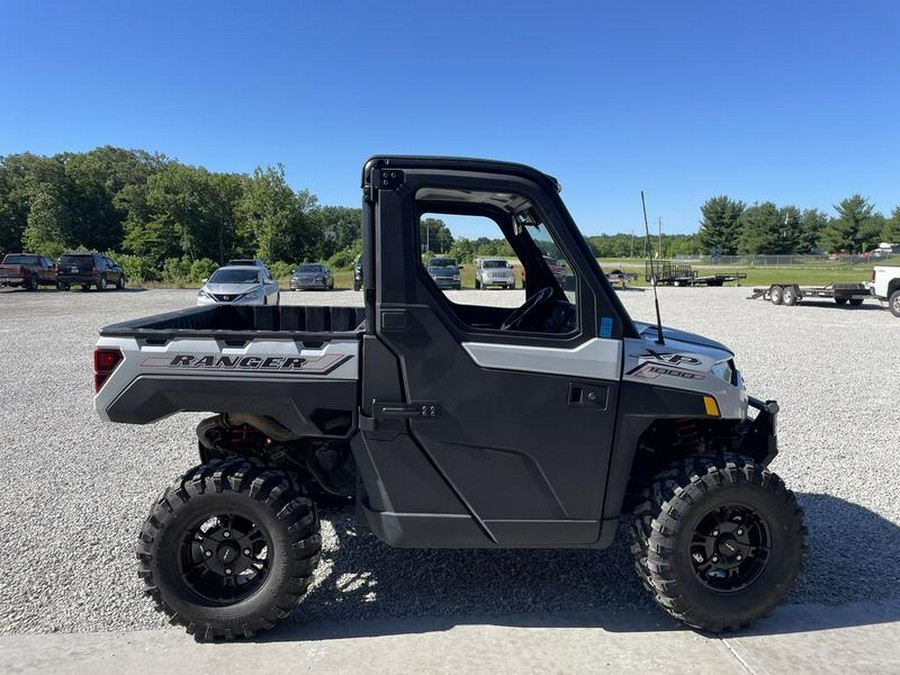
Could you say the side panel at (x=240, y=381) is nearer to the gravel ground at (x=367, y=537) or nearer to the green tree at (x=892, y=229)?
the gravel ground at (x=367, y=537)

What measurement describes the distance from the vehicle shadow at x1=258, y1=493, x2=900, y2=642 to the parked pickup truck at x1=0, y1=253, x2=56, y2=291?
1212 inches

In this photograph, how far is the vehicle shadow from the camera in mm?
2957

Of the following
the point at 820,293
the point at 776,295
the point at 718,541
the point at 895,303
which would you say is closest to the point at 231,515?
the point at 718,541

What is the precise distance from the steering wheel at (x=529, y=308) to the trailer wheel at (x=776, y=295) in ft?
71.8

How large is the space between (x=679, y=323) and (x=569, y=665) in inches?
576

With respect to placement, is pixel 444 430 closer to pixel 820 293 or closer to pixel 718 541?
pixel 718 541

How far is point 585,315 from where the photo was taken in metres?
2.77

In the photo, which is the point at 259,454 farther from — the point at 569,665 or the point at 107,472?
the point at 107,472

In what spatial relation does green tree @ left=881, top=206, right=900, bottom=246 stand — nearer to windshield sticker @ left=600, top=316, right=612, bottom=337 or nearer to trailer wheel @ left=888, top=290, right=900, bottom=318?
trailer wheel @ left=888, top=290, right=900, bottom=318

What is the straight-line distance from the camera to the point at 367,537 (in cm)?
385

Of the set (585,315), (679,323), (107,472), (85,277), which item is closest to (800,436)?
(585,315)

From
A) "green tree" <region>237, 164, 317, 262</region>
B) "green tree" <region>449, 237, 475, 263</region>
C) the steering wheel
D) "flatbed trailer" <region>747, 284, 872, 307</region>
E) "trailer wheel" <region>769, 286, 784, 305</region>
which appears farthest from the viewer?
"green tree" <region>237, 164, 317, 262</region>

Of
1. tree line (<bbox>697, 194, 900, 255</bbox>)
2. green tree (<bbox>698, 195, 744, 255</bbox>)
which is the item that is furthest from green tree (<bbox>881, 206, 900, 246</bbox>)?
green tree (<bbox>698, 195, 744, 255</bbox>)

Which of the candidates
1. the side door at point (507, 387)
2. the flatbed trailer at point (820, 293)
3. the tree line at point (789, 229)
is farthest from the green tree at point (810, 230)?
the side door at point (507, 387)
